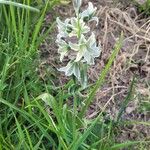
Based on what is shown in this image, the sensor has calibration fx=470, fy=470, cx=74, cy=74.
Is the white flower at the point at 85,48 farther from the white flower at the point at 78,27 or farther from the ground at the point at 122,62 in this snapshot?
the ground at the point at 122,62

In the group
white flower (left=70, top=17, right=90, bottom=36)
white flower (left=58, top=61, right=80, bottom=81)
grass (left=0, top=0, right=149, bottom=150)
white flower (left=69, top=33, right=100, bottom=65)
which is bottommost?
grass (left=0, top=0, right=149, bottom=150)

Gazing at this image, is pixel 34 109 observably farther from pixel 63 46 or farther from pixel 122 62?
pixel 122 62

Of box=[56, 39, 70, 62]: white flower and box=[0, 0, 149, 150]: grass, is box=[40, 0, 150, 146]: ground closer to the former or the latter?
box=[0, 0, 149, 150]: grass

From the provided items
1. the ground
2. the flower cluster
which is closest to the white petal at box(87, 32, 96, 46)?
the flower cluster

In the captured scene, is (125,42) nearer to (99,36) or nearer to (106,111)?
(99,36)

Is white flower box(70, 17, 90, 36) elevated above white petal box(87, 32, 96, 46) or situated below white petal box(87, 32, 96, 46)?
above

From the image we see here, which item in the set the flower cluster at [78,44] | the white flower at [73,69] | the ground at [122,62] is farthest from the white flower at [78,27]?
the ground at [122,62]

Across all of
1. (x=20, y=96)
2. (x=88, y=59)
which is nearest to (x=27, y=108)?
(x=20, y=96)
